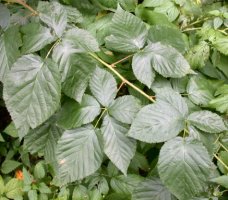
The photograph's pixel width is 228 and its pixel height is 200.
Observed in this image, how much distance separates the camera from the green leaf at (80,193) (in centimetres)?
128

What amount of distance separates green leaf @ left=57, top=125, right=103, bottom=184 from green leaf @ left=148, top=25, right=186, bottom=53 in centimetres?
38

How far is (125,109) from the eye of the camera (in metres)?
0.92

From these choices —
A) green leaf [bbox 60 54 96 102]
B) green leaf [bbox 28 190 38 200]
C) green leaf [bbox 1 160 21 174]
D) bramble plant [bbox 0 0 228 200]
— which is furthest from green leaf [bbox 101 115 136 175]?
green leaf [bbox 1 160 21 174]

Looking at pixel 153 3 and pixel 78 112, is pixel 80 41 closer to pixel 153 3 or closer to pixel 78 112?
pixel 78 112

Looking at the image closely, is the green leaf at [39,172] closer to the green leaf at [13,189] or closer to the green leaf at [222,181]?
the green leaf at [13,189]

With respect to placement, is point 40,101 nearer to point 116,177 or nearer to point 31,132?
point 31,132

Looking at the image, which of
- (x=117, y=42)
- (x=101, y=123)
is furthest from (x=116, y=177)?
(x=117, y=42)

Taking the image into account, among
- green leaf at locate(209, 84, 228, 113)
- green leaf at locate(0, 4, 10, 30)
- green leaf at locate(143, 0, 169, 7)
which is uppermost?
green leaf at locate(0, 4, 10, 30)

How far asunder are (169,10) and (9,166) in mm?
1034

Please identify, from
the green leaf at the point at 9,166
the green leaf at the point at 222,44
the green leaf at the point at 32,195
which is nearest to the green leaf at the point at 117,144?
the green leaf at the point at 222,44

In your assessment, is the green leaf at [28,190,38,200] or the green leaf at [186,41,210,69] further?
the green leaf at [28,190,38,200]

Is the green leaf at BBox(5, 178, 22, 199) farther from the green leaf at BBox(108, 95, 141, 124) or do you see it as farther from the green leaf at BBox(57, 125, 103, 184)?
the green leaf at BBox(108, 95, 141, 124)

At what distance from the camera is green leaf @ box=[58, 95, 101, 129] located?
91 centimetres

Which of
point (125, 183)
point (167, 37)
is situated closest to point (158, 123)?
point (167, 37)
